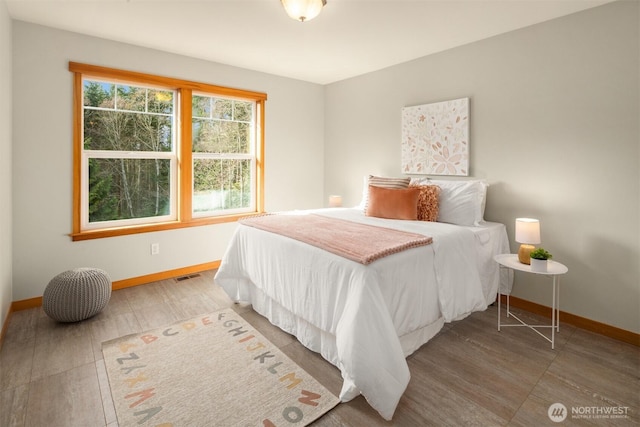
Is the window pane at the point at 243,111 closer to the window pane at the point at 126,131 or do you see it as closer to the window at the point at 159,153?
the window at the point at 159,153

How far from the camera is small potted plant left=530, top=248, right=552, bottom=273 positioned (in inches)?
94.7

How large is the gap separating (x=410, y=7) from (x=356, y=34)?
643mm

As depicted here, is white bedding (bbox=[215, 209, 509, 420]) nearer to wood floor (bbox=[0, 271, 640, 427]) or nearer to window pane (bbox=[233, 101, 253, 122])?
wood floor (bbox=[0, 271, 640, 427])

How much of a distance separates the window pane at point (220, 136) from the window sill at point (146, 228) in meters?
0.83

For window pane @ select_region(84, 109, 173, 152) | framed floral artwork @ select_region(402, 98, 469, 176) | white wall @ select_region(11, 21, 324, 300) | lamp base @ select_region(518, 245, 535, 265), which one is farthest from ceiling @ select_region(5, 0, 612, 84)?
lamp base @ select_region(518, 245, 535, 265)

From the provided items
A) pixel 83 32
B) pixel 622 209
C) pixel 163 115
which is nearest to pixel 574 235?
pixel 622 209

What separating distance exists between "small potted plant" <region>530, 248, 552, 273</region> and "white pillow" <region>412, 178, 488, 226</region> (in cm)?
62

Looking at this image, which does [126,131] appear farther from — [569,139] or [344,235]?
[569,139]

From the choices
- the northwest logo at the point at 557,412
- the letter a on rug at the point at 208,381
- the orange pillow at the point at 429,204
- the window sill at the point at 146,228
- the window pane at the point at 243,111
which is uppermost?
the window pane at the point at 243,111

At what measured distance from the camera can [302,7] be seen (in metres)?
2.24

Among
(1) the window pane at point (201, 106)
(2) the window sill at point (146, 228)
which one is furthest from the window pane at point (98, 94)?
(2) the window sill at point (146, 228)

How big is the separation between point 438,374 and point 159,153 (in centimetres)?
342

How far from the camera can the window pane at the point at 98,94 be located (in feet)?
10.8

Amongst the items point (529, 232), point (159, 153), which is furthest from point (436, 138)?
point (159, 153)
